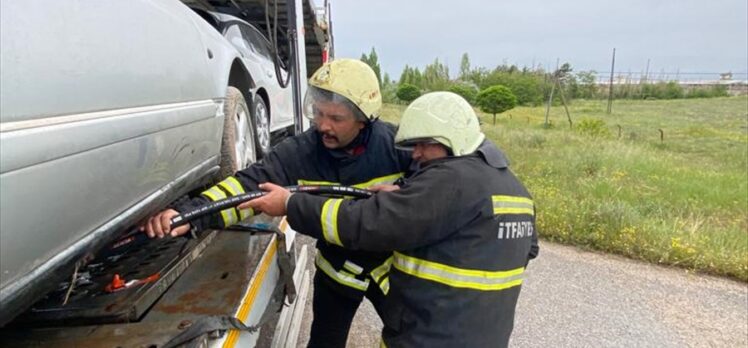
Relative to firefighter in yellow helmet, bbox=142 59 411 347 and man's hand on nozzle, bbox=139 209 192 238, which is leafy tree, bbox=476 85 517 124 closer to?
firefighter in yellow helmet, bbox=142 59 411 347

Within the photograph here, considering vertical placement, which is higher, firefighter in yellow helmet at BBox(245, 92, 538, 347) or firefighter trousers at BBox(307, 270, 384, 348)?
firefighter in yellow helmet at BBox(245, 92, 538, 347)

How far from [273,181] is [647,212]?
202 inches

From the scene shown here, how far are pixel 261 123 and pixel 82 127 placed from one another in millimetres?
2704

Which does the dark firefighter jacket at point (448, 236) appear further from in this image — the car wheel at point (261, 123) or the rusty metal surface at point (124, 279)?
the car wheel at point (261, 123)

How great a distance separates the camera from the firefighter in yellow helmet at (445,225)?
1.53 m

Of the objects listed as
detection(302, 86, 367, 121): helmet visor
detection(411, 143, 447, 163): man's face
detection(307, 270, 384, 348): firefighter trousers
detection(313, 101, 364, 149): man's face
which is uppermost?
detection(302, 86, 367, 121): helmet visor

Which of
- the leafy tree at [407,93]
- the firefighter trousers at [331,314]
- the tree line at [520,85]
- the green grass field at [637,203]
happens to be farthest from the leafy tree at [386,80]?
the firefighter trousers at [331,314]

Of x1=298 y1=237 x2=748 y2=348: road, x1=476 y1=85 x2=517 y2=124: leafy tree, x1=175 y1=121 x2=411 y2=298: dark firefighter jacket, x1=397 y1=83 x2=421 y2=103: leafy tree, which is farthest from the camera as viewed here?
x1=397 y1=83 x2=421 y2=103: leafy tree

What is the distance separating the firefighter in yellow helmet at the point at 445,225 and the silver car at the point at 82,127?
1.41 ft

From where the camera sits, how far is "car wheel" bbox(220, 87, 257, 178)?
2771 mm

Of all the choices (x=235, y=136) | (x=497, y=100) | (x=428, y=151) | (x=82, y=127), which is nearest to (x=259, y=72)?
(x=235, y=136)

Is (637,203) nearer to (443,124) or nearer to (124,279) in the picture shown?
(443,124)

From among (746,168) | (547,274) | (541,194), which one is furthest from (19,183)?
(746,168)

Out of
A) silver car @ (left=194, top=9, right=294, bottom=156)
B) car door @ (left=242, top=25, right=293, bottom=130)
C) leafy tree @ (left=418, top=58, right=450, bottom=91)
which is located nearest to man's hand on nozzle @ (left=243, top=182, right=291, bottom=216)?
silver car @ (left=194, top=9, right=294, bottom=156)
